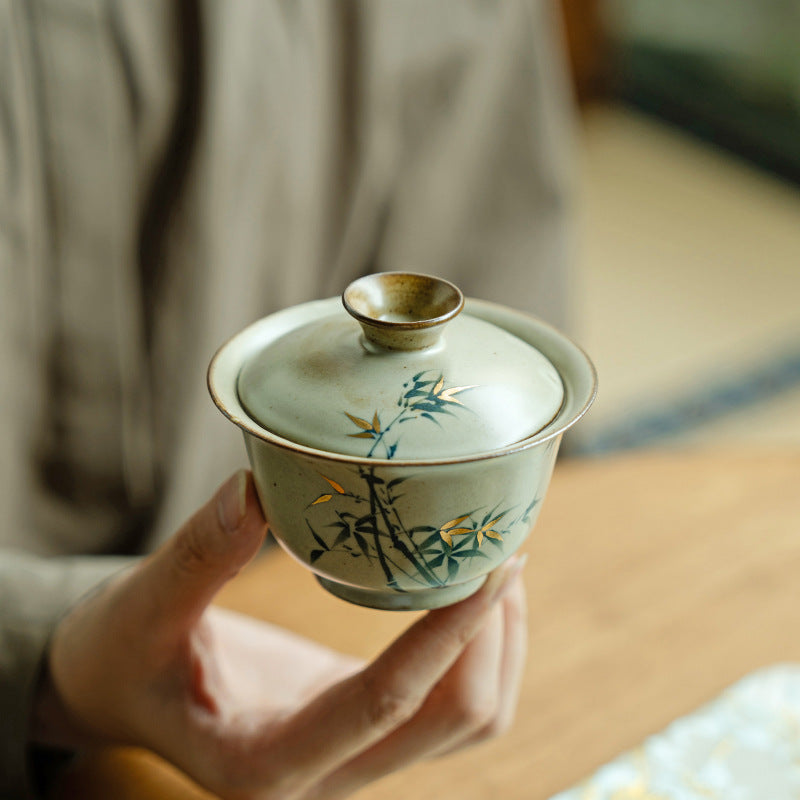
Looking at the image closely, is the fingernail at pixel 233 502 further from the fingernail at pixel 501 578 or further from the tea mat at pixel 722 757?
the tea mat at pixel 722 757

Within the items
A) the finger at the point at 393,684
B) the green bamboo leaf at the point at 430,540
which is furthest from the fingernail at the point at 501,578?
the green bamboo leaf at the point at 430,540

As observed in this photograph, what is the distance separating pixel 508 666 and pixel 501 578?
0.45 ft

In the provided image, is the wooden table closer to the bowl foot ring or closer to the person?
the person

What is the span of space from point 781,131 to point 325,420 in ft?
12.5

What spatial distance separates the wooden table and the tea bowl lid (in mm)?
383

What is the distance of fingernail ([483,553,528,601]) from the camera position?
0.59 m

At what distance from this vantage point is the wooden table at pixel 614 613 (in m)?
0.75

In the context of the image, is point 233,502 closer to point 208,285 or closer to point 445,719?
point 445,719

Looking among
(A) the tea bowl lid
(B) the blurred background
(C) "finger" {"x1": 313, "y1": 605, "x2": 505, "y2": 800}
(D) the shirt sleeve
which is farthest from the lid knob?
(B) the blurred background

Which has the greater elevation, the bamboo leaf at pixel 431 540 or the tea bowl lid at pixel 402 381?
the tea bowl lid at pixel 402 381

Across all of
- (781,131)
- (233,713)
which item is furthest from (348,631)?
(781,131)

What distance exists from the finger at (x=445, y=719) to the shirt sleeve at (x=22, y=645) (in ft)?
0.83

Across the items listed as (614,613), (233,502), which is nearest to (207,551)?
(233,502)

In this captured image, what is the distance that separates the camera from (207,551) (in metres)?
0.59
